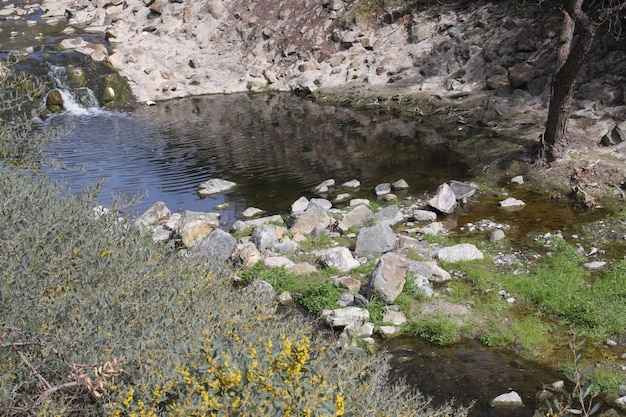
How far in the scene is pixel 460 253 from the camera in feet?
36.6

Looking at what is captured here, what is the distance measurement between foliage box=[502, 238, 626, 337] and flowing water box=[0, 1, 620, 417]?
138 cm

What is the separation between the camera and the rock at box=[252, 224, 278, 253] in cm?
1212

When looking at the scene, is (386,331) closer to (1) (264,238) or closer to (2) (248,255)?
(2) (248,255)

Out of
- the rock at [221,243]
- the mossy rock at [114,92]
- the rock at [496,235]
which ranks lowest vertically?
the rock at [496,235]

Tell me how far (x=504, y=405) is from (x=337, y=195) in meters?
9.39

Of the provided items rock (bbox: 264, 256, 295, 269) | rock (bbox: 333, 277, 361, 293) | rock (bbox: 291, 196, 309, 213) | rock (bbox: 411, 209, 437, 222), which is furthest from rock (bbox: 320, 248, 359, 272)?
rock (bbox: 291, 196, 309, 213)

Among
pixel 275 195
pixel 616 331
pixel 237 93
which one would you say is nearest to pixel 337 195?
pixel 275 195

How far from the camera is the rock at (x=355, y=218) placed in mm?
13014

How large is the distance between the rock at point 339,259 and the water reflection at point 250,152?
4.20 meters

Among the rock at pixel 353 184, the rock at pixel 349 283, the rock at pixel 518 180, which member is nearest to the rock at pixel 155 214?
the rock at pixel 353 184

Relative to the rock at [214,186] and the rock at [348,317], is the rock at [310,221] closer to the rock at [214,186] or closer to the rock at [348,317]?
the rock at [348,317]

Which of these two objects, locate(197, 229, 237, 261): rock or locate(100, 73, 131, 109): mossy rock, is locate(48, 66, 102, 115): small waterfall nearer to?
locate(100, 73, 131, 109): mossy rock

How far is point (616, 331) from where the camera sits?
8.61 metres

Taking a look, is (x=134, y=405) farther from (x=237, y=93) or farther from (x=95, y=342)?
(x=237, y=93)
